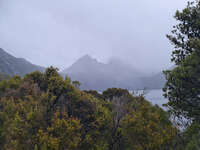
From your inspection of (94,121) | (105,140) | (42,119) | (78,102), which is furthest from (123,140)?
(42,119)

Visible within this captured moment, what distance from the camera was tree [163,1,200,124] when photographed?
916 centimetres

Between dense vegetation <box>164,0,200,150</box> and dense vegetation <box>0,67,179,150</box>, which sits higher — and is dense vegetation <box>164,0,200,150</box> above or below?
above

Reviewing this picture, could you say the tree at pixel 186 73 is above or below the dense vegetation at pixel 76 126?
above

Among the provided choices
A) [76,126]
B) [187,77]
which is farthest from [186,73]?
[76,126]

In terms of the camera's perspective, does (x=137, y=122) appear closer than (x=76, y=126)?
No

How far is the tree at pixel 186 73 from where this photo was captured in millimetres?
9164

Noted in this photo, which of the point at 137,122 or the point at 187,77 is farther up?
the point at 187,77

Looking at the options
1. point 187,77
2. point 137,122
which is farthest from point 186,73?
point 137,122

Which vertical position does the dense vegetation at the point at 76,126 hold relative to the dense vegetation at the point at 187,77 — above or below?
below

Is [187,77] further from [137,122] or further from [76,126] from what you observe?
[76,126]

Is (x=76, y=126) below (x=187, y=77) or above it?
below

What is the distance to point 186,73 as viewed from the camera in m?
9.06

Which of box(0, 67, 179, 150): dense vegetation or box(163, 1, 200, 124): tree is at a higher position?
box(163, 1, 200, 124): tree

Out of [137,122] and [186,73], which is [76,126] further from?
[186,73]
